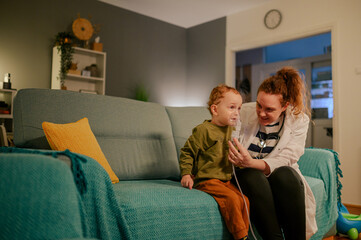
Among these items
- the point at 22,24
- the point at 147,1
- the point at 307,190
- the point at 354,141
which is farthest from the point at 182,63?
the point at 307,190

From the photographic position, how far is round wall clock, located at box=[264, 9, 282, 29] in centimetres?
458

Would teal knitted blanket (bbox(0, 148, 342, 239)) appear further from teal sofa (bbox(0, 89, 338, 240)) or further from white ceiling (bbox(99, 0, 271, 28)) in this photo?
white ceiling (bbox(99, 0, 271, 28))

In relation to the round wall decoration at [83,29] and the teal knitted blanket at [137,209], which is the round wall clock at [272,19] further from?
the teal knitted blanket at [137,209]

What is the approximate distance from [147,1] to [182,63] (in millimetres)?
1465

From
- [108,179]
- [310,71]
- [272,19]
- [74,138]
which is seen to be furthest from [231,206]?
[310,71]

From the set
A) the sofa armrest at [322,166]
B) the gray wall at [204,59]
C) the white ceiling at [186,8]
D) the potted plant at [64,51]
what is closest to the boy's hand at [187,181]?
the sofa armrest at [322,166]

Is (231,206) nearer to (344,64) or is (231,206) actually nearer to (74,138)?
(74,138)

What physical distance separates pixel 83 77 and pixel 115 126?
279 cm

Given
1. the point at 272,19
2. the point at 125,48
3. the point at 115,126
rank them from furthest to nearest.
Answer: the point at 125,48, the point at 272,19, the point at 115,126

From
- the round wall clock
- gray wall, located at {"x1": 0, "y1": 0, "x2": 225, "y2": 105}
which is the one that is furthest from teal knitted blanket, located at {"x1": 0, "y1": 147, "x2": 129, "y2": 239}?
the round wall clock

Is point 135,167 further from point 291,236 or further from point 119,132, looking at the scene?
point 291,236

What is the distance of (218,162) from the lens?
1.46 meters

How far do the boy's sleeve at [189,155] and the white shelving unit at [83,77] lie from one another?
3.19m

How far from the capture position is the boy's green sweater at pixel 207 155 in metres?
1.44
